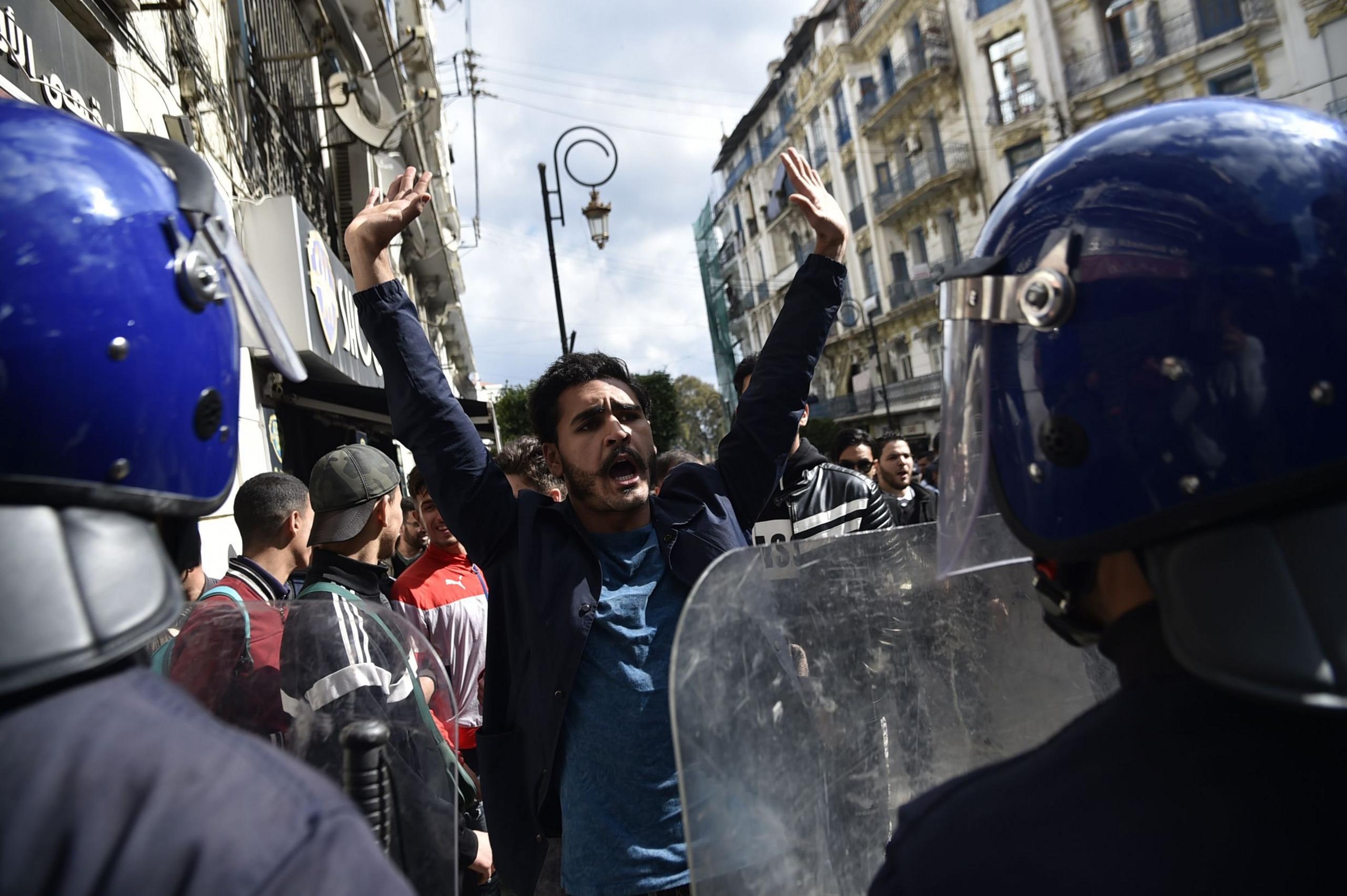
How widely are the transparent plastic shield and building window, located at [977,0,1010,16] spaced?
31.6 m

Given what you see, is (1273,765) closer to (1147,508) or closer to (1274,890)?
(1274,890)

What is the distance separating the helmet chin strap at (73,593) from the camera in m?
0.72

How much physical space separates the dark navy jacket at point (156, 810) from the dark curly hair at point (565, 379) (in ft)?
5.09

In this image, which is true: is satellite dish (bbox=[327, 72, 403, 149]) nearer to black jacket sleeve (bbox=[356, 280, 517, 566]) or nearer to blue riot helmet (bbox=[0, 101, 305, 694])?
black jacket sleeve (bbox=[356, 280, 517, 566])

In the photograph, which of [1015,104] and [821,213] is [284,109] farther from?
[1015,104]

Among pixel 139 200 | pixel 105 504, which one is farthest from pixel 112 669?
pixel 139 200

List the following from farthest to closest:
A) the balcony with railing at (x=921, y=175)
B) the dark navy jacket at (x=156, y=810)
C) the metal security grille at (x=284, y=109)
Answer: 1. the balcony with railing at (x=921, y=175)
2. the metal security grille at (x=284, y=109)
3. the dark navy jacket at (x=156, y=810)

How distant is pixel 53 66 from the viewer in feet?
12.8

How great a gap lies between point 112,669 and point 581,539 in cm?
119

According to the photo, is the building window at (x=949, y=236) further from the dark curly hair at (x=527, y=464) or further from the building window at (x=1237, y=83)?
the dark curly hair at (x=527, y=464)

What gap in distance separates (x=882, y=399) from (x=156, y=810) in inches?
1482

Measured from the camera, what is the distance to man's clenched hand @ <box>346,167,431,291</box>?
1.90 m

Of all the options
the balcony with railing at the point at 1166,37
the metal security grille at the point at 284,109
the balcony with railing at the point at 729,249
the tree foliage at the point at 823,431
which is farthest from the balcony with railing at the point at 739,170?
the metal security grille at the point at 284,109

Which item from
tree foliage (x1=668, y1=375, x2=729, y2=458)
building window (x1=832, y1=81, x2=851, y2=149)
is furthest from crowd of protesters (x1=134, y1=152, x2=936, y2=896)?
tree foliage (x1=668, y1=375, x2=729, y2=458)
